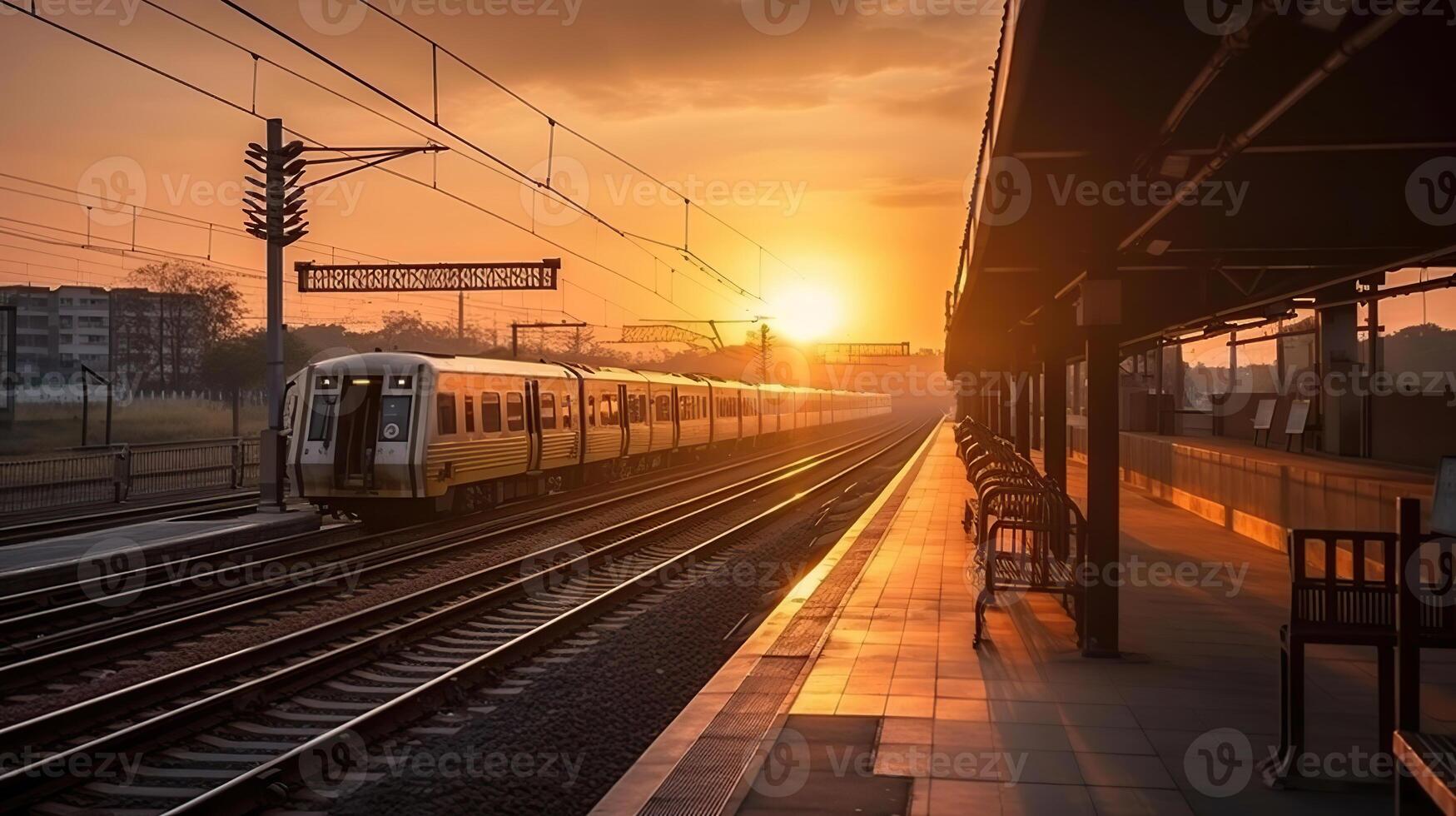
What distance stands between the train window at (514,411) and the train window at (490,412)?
41 cm

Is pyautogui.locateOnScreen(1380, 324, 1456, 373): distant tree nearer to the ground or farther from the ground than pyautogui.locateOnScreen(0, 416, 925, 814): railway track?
farther from the ground

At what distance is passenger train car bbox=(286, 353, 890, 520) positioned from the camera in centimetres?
1930

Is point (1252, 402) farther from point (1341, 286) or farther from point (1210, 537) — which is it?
point (1210, 537)

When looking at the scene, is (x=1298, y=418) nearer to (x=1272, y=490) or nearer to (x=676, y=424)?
(x=1272, y=490)

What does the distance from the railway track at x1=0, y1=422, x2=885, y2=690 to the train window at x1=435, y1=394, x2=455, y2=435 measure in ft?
5.02

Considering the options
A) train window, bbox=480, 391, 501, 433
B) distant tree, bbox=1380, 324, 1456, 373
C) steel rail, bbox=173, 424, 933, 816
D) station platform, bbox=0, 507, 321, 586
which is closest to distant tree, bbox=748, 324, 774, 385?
distant tree, bbox=1380, 324, 1456, 373

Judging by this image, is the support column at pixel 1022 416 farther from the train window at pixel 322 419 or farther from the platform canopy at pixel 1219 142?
the train window at pixel 322 419

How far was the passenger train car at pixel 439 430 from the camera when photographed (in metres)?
19.3

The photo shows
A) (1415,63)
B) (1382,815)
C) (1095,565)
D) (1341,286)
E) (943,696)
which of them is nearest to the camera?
(1382,815)

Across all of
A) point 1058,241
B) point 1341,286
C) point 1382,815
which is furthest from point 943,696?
point 1341,286

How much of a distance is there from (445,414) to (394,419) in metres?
0.83

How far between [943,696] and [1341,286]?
13.3 metres

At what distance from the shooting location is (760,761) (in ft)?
20.7

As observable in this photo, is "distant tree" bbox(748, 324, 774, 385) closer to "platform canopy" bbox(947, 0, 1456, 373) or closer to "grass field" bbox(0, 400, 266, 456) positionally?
"grass field" bbox(0, 400, 266, 456)
